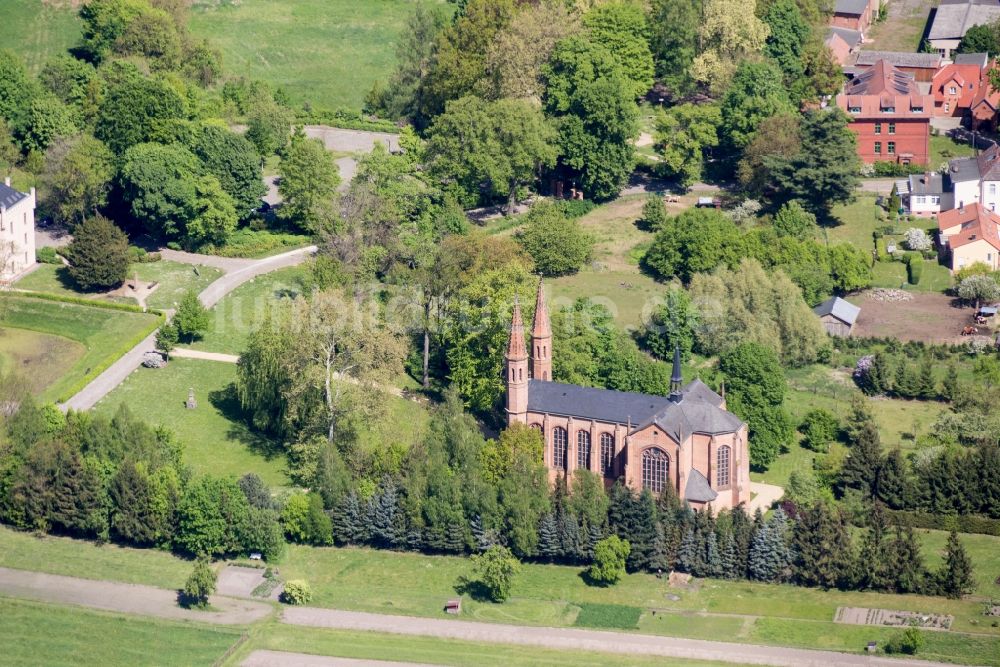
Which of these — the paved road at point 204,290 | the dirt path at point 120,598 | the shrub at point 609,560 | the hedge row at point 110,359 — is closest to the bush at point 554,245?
the paved road at point 204,290

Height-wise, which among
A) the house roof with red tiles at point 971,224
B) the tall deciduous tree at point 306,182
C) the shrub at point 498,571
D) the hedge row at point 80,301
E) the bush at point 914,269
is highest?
the tall deciduous tree at point 306,182

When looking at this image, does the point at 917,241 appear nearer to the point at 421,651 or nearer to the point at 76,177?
the point at 421,651

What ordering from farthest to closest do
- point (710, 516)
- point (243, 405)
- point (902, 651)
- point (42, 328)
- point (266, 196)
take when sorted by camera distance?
point (266, 196), point (42, 328), point (243, 405), point (710, 516), point (902, 651)

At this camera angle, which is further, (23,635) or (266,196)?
(266,196)

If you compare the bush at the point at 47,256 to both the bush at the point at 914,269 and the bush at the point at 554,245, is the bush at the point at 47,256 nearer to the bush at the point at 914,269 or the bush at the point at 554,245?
the bush at the point at 554,245

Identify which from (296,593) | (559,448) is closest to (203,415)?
(296,593)

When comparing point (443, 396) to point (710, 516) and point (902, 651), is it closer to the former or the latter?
point (710, 516)

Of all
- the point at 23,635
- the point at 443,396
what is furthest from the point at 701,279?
the point at 23,635
